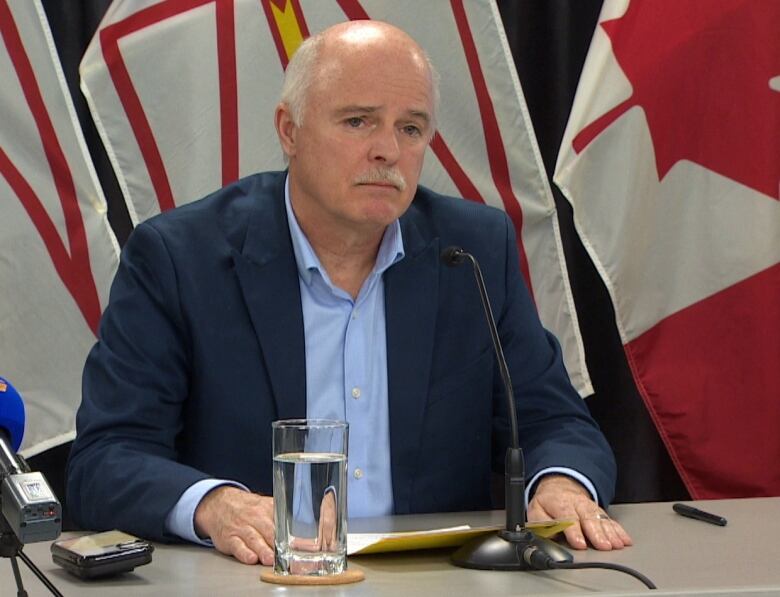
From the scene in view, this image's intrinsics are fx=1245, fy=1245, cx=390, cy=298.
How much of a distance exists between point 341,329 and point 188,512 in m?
0.61

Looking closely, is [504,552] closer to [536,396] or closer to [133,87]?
[536,396]

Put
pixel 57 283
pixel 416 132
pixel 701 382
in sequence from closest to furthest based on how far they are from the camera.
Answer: pixel 416 132 < pixel 57 283 < pixel 701 382

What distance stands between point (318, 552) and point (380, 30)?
1.20 metres

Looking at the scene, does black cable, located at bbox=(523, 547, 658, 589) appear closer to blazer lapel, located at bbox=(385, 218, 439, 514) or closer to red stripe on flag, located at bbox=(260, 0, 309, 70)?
blazer lapel, located at bbox=(385, 218, 439, 514)

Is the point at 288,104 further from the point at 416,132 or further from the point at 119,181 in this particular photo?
the point at 119,181

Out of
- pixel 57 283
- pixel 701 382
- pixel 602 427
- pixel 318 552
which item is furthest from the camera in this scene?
pixel 602 427

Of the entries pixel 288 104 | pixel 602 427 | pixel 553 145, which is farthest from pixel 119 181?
pixel 602 427

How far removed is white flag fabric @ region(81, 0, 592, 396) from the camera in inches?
115

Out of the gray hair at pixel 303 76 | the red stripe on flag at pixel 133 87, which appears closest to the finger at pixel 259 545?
the gray hair at pixel 303 76

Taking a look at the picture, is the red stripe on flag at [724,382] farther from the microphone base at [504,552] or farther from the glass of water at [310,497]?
the glass of water at [310,497]

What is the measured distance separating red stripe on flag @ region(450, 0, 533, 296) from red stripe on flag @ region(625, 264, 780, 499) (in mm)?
395

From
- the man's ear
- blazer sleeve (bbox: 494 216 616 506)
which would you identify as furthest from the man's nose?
blazer sleeve (bbox: 494 216 616 506)

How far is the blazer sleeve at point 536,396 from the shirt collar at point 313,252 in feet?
0.80

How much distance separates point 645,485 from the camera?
3.37 metres
